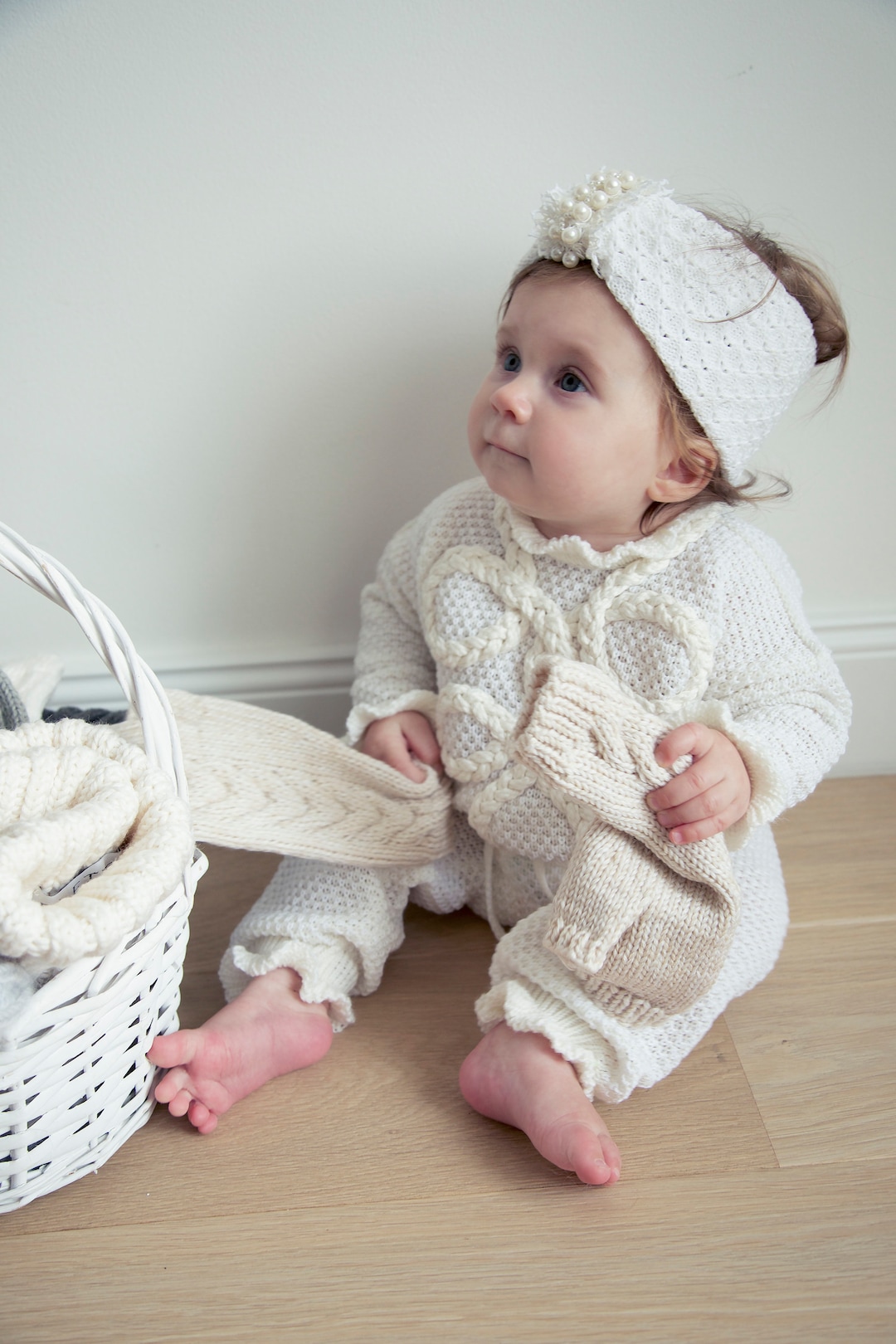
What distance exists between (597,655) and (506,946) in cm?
26

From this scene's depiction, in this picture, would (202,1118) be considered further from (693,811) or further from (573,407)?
(573,407)

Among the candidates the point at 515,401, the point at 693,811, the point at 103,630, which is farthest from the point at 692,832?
the point at 103,630

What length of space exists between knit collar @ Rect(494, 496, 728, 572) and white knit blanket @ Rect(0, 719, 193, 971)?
38 cm

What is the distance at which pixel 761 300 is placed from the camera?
83 centimetres

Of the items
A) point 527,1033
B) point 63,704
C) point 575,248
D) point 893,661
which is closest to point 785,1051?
point 527,1033

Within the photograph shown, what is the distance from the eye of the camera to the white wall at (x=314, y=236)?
0.99m

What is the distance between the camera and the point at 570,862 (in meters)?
0.78

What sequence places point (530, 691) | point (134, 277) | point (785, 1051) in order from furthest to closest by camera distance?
point (134, 277) → point (785, 1051) → point (530, 691)

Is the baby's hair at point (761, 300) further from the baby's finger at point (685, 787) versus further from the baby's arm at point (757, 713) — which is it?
the baby's finger at point (685, 787)

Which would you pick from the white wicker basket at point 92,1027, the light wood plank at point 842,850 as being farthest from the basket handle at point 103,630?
the light wood plank at point 842,850

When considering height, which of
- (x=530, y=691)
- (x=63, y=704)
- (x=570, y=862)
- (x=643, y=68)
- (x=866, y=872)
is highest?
(x=643, y=68)

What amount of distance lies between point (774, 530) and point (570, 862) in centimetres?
61

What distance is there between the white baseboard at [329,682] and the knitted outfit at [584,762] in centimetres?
20

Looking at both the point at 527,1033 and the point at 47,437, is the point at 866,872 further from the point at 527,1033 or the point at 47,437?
the point at 47,437
